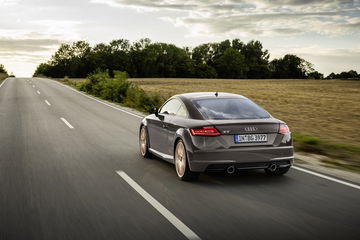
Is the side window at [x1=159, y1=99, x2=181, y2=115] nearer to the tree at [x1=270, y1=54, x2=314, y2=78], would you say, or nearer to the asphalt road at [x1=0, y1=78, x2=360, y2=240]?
the asphalt road at [x1=0, y1=78, x2=360, y2=240]

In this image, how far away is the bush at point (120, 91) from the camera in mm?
21562

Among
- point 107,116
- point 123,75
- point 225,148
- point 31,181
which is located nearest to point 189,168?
point 225,148

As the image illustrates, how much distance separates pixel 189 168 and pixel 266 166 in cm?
115

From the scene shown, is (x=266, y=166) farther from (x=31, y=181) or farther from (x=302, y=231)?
(x=31, y=181)

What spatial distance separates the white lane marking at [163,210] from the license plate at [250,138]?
155cm

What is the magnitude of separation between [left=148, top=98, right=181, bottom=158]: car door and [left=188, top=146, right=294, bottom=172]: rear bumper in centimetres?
123

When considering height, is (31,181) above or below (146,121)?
below

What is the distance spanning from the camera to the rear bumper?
6441 millimetres

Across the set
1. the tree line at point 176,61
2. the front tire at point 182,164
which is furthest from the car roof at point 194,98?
the tree line at point 176,61

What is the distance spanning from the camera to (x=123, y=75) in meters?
27.8

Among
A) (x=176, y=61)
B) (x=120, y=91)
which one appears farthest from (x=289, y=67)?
(x=120, y=91)

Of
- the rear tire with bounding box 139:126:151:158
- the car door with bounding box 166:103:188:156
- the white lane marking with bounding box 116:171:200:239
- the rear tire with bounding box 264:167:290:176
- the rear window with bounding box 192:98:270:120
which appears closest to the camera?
the white lane marking with bounding box 116:171:200:239

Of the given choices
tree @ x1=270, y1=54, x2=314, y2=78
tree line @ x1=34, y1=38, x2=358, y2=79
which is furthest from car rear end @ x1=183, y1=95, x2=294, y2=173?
tree @ x1=270, y1=54, x2=314, y2=78

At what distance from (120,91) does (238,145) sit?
2145 centimetres
